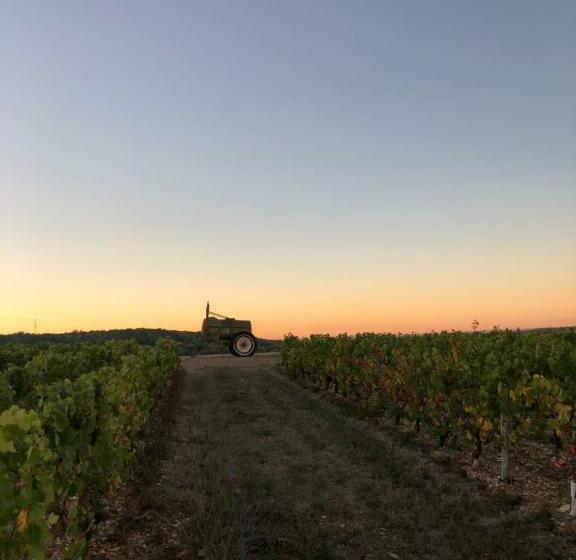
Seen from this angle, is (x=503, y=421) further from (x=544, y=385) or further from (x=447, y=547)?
(x=447, y=547)

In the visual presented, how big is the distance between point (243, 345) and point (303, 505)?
75.9 ft

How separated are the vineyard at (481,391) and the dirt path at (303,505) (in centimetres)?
102

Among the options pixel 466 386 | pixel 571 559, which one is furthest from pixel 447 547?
pixel 466 386

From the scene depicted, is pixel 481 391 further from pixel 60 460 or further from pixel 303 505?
pixel 60 460

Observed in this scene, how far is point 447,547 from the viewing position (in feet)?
18.9

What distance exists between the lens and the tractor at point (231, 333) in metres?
29.4

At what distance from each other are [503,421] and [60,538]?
6.51 metres

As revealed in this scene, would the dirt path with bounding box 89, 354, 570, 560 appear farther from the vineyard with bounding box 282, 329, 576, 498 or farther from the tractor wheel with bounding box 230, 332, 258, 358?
the tractor wheel with bounding box 230, 332, 258, 358

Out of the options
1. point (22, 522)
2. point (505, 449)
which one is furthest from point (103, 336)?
point (22, 522)

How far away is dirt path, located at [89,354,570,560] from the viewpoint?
18.7 ft

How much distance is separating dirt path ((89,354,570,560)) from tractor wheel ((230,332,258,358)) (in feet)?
58.5

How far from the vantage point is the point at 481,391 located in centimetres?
840

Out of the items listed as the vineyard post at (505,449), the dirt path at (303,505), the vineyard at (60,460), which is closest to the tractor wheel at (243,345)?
the dirt path at (303,505)

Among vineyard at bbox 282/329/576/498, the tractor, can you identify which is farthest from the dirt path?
the tractor
